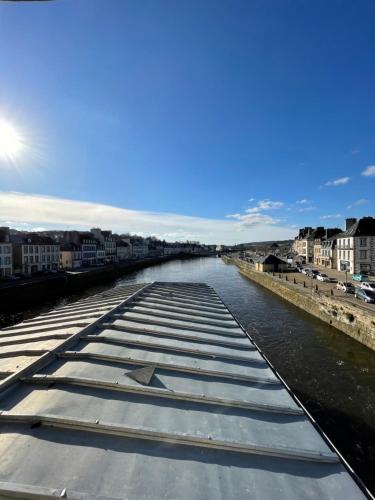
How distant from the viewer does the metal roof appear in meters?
3.26

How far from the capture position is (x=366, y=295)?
2312 cm

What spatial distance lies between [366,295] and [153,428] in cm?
2424

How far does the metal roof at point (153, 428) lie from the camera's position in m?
3.26

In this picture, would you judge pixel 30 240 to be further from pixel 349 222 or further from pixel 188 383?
pixel 349 222

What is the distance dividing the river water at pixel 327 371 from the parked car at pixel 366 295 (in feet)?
12.7

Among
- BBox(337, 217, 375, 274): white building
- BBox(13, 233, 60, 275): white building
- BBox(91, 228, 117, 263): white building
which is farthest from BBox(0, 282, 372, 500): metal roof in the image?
BBox(91, 228, 117, 263): white building

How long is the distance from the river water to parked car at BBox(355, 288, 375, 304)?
3856 mm

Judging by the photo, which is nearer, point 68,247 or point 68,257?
point 68,257

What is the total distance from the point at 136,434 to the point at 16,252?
55.7 m

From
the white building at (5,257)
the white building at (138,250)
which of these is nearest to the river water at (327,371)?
A: the white building at (5,257)

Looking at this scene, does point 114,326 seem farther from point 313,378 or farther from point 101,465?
point 313,378

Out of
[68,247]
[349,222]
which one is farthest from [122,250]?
[349,222]

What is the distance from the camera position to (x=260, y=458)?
3852 mm

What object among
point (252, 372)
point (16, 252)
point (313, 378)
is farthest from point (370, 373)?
point (16, 252)
